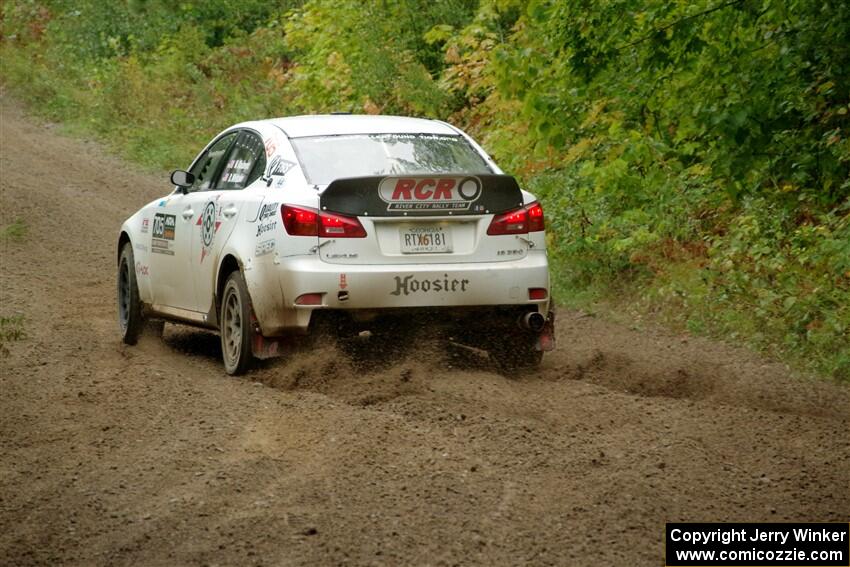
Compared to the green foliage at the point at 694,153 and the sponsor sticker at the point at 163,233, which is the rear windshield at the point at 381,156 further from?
the green foliage at the point at 694,153

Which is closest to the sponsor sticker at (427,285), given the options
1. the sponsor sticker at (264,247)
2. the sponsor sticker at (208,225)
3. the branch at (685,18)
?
the sponsor sticker at (264,247)

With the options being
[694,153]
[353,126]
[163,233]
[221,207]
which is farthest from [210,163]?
[694,153]

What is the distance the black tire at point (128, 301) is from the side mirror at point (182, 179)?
110cm

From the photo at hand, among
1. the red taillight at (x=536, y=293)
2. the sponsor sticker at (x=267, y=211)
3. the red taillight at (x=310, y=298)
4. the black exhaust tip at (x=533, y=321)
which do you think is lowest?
the black exhaust tip at (x=533, y=321)

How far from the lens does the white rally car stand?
780cm

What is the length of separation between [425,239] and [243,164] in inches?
70.2

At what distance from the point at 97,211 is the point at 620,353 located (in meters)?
10.4

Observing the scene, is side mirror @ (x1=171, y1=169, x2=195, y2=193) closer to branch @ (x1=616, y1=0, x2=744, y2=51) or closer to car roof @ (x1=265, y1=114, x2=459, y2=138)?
car roof @ (x1=265, y1=114, x2=459, y2=138)

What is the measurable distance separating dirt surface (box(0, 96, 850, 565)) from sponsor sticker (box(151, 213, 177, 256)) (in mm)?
772

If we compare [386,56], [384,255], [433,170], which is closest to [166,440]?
[384,255]

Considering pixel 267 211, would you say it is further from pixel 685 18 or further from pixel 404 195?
pixel 685 18

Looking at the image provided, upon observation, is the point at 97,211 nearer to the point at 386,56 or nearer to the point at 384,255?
the point at 386,56

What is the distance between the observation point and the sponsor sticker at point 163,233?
31.9 feet

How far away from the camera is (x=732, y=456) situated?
6172 millimetres
